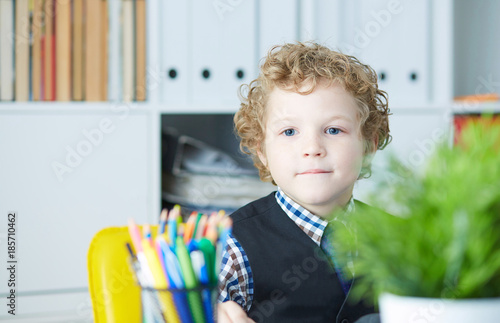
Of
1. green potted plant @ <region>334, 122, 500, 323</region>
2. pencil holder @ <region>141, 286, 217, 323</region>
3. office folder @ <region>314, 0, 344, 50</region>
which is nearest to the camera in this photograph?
green potted plant @ <region>334, 122, 500, 323</region>

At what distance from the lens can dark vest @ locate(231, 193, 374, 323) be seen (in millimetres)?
802

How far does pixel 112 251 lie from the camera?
79cm

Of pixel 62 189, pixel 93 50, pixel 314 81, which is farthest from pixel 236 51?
pixel 314 81

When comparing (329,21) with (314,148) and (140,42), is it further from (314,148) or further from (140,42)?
(314,148)

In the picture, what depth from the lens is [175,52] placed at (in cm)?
175

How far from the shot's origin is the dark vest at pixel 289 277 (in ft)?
2.63

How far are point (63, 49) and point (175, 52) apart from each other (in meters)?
0.33

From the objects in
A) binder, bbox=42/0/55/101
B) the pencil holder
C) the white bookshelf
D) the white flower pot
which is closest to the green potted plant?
the white flower pot

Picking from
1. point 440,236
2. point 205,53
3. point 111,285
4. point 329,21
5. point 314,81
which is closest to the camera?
point 440,236

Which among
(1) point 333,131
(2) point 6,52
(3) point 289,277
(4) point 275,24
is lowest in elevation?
(3) point 289,277

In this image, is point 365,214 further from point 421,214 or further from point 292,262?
point 292,262

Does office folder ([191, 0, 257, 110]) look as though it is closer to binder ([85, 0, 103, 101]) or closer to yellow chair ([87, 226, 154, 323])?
binder ([85, 0, 103, 101])

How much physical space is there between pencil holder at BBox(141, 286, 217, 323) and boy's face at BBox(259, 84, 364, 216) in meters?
0.42

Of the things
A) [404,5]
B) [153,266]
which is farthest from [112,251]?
[404,5]
